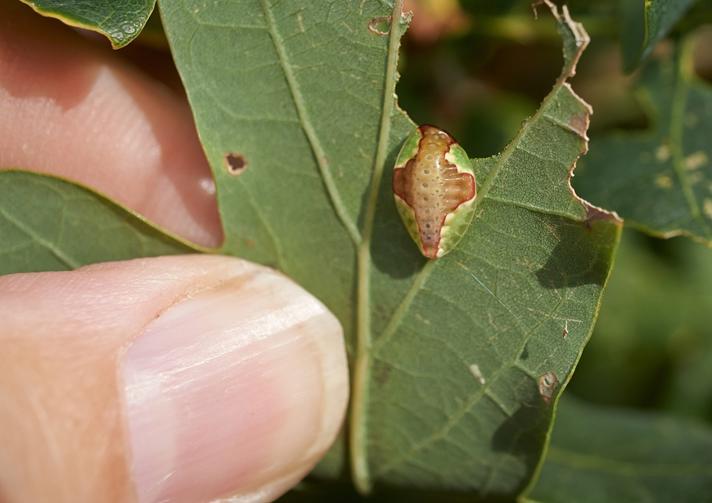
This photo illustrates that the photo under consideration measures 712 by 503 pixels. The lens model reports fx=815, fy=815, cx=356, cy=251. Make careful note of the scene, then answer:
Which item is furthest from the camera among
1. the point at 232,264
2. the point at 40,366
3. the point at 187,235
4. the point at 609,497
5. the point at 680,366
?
the point at 680,366

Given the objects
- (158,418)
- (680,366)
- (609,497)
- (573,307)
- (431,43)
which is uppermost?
(431,43)

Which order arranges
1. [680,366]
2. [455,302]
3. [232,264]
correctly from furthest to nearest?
[680,366] < [232,264] < [455,302]

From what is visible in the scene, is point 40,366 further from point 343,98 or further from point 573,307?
point 573,307

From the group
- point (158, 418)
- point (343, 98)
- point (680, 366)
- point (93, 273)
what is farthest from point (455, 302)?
point (680, 366)

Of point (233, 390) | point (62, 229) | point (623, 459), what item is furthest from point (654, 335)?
point (62, 229)

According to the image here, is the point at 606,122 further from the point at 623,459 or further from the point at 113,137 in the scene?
the point at 113,137

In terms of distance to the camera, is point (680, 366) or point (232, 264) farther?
point (680, 366)

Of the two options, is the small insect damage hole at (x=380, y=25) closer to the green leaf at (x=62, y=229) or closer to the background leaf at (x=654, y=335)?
the green leaf at (x=62, y=229)

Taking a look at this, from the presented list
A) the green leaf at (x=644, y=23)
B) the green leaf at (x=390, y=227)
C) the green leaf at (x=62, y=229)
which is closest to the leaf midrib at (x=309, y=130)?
the green leaf at (x=390, y=227)

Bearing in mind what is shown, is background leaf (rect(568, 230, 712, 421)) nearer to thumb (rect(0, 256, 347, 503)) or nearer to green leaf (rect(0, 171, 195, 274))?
thumb (rect(0, 256, 347, 503))
